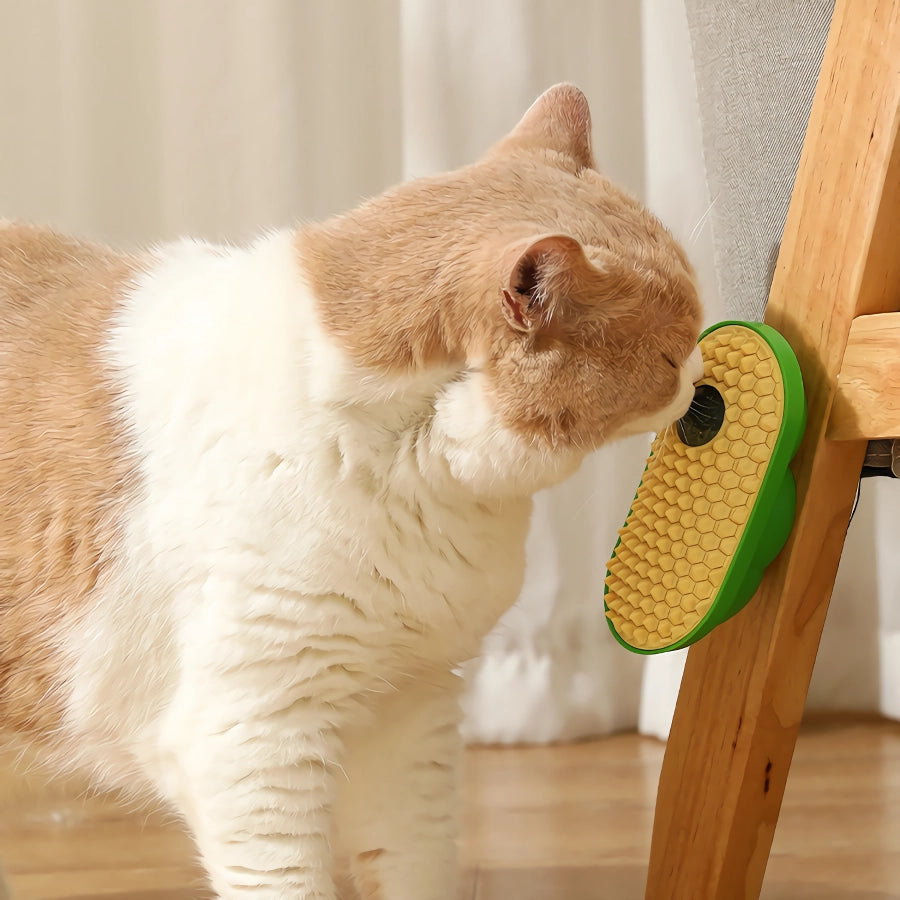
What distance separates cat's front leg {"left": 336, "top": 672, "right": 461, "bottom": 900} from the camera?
0.92 m

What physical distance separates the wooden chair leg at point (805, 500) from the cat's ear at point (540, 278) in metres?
0.21

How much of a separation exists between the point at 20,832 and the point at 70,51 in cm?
94

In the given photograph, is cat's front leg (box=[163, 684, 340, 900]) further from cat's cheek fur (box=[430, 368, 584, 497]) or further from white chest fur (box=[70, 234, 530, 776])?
cat's cheek fur (box=[430, 368, 584, 497])

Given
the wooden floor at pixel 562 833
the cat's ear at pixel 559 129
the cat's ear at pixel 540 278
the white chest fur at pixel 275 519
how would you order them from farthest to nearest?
the wooden floor at pixel 562 833 → the cat's ear at pixel 559 129 → the white chest fur at pixel 275 519 → the cat's ear at pixel 540 278

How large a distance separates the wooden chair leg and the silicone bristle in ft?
0.15

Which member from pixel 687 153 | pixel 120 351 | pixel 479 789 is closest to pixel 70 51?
pixel 120 351

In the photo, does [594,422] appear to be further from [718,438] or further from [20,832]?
[20,832]

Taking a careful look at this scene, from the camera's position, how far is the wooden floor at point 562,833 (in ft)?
3.52

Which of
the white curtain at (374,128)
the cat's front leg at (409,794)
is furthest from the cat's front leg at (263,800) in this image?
the white curtain at (374,128)

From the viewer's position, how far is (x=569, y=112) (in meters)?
0.90

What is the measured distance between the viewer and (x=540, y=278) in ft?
2.21

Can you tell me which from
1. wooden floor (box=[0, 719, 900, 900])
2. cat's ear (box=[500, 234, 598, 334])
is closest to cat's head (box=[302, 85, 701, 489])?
cat's ear (box=[500, 234, 598, 334])

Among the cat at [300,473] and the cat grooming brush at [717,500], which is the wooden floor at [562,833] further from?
the cat grooming brush at [717,500]

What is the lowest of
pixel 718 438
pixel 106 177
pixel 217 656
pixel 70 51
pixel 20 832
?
pixel 20 832
